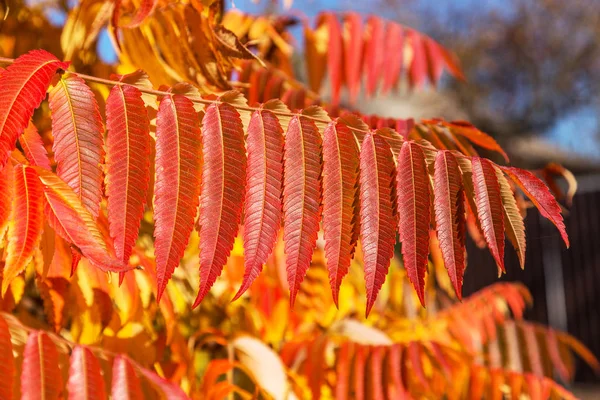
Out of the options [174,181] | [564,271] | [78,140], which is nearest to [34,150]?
[78,140]

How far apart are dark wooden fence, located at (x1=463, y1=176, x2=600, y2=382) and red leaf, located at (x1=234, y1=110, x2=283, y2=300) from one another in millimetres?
10665

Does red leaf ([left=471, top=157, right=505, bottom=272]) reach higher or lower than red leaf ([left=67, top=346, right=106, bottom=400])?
higher

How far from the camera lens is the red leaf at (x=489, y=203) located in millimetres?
1083

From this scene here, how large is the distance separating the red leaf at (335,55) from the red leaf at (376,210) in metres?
1.21

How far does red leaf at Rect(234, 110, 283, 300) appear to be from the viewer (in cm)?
99

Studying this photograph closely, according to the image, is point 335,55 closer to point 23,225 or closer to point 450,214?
point 450,214

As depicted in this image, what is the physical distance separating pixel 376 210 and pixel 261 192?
18cm

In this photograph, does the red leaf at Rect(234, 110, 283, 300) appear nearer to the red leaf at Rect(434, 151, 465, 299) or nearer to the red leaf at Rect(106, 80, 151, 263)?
the red leaf at Rect(106, 80, 151, 263)

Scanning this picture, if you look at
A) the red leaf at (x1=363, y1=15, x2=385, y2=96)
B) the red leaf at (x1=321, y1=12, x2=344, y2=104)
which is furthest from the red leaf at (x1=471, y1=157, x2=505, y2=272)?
the red leaf at (x1=363, y1=15, x2=385, y2=96)

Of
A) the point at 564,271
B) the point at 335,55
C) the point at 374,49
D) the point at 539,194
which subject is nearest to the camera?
the point at 539,194

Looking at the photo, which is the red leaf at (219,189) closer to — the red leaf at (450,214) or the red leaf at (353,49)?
the red leaf at (450,214)

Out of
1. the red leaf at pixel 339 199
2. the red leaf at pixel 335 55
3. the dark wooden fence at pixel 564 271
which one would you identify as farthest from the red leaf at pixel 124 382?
the dark wooden fence at pixel 564 271

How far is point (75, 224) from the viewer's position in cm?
89

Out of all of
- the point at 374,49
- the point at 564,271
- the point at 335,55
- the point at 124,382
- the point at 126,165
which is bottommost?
the point at 124,382
